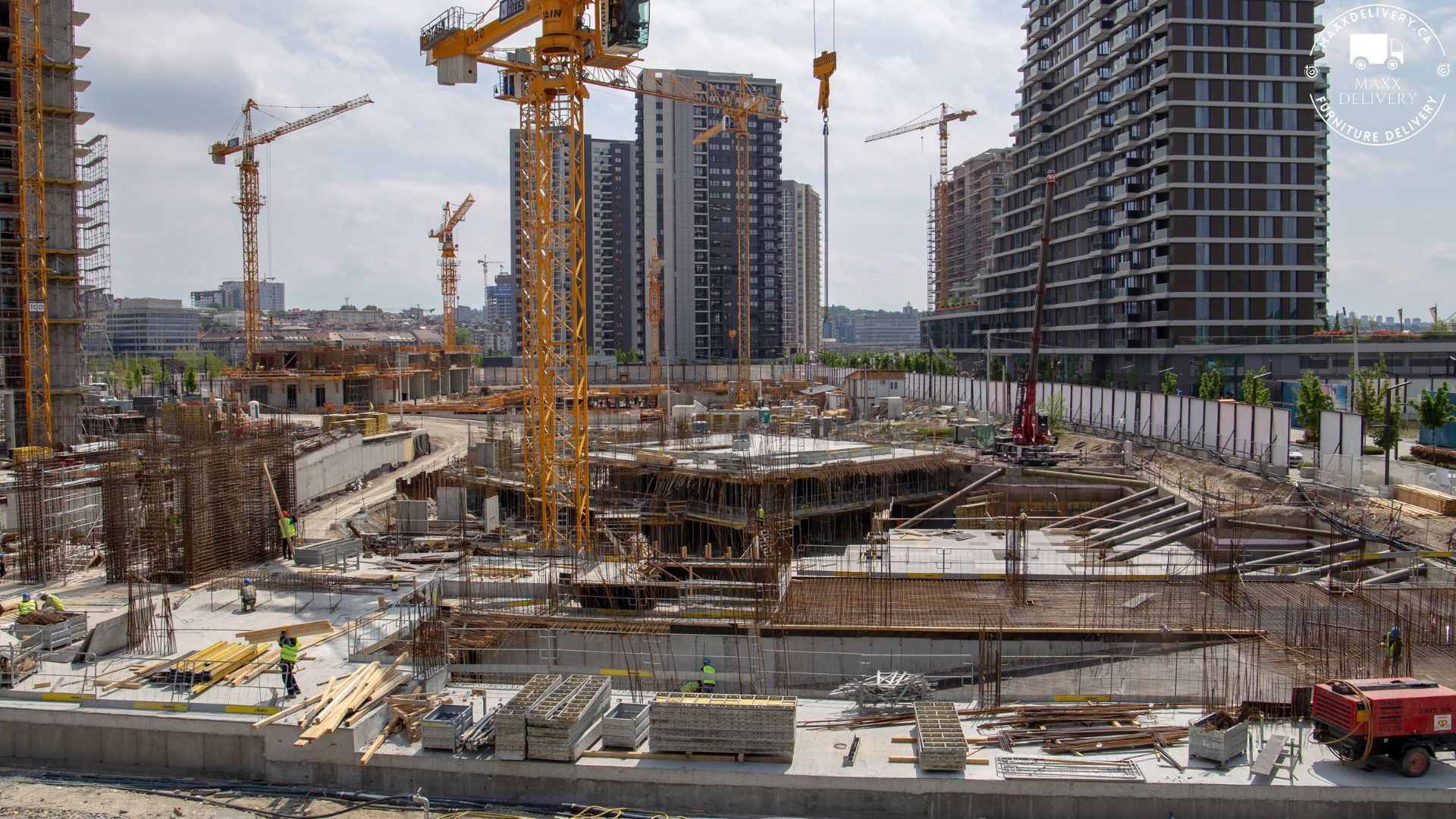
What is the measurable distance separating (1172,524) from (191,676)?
21149 mm

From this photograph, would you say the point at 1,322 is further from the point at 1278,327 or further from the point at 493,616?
the point at 1278,327

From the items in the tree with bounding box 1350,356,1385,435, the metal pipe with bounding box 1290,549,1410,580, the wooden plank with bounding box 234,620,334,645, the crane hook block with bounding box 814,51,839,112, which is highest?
the crane hook block with bounding box 814,51,839,112

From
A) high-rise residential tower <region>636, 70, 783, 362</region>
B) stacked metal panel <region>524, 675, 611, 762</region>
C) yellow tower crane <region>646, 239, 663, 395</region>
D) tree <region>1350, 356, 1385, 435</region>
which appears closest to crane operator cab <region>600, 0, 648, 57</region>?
stacked metal panel <region>524, 675, 611, 762</region>

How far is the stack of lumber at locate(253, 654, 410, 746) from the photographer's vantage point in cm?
1271

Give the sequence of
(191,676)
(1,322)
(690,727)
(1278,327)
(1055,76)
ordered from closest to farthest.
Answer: (690,727), (191,676), (1,322), (1278,327), (1055,76)

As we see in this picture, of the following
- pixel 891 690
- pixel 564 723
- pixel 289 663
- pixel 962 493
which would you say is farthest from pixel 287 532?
pixel 962 493

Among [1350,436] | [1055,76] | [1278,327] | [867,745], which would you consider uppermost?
[1055,76]


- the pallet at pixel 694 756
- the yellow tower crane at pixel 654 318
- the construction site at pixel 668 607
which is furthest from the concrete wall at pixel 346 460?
the yellow tower crane at pixel 654 318

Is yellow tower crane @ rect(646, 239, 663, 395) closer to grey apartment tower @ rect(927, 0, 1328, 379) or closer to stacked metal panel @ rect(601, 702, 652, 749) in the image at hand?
grey apartment tower @ rect(927, 0, 1328, 379)

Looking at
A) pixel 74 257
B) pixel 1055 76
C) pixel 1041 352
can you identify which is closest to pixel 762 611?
pixel 74 257

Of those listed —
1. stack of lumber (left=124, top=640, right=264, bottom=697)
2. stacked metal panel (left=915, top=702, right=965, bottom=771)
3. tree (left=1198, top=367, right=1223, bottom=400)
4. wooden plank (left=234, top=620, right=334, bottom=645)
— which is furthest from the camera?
tree (left=1198, top=367, right=1223, bottom=400)

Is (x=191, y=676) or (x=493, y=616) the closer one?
(x=191, y=676)

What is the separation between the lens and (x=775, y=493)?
1040 inches

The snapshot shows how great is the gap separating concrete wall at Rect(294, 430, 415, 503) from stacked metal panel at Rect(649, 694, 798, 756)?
1854 cm
